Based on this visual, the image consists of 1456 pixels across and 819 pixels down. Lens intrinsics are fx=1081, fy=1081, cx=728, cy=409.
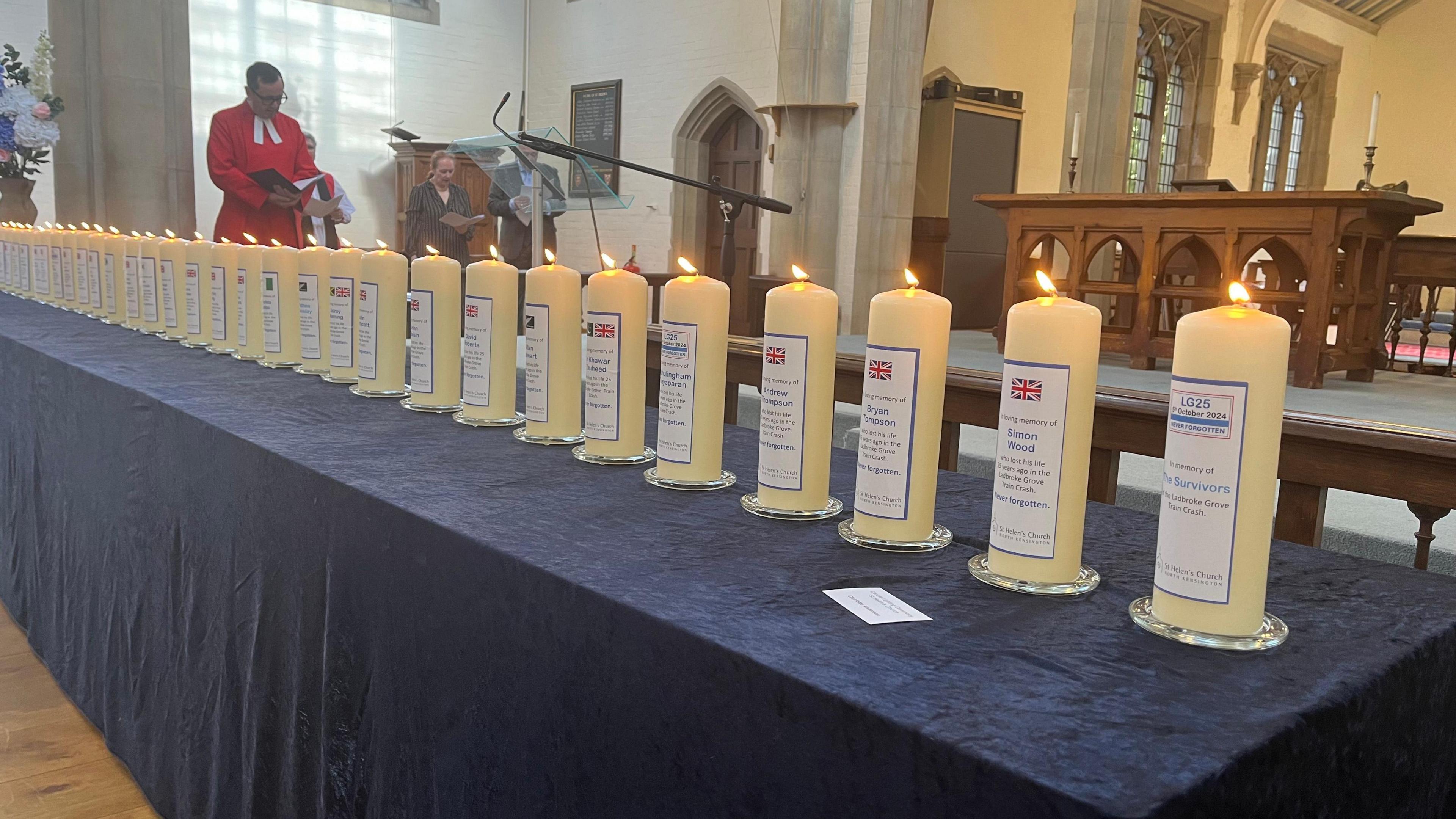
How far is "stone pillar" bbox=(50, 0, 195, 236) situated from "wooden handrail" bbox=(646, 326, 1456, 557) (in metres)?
6.33

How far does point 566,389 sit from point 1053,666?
76cm

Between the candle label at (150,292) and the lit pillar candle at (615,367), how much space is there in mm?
1605

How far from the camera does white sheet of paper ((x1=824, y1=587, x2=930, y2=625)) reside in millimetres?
734

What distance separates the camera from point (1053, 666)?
0.66 meters

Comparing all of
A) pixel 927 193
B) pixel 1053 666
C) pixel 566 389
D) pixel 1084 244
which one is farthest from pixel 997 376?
pixel 927 193

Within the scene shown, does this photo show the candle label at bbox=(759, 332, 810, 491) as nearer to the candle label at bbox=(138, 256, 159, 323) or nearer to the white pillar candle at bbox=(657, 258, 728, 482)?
the white pillar candle at bbox=(657, 258, 728, 482)

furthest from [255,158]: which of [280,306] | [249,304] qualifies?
[280,306]

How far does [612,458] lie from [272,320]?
3.18ft

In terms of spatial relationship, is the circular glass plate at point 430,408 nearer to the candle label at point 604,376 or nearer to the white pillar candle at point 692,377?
the candle label at point 604,376

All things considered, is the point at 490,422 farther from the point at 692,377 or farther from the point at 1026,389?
the point at 1026,389

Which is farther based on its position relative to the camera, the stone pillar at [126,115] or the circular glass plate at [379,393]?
the stone pillar at [126,115]

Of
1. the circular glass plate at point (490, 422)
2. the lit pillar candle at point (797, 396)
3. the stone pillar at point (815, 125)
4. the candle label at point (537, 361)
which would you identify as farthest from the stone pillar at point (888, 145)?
the lit pillar candle at point (797, 396)

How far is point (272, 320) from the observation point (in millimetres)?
1883

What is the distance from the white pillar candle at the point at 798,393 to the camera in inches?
37.2
